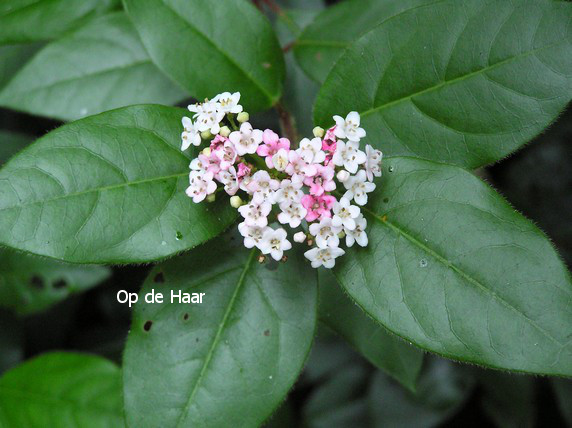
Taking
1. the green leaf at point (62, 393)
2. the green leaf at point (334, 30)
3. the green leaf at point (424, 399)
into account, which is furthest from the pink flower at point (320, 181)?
the green leaf at point (424, 399)

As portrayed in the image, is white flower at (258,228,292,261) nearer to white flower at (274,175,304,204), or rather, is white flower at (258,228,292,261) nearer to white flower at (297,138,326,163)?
white flower at (274,175,304,204)

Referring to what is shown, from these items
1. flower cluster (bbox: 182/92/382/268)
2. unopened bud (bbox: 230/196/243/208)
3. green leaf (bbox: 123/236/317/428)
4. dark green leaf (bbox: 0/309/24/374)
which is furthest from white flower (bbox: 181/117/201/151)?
dark green leaf (bbox: 0/309/24/374)

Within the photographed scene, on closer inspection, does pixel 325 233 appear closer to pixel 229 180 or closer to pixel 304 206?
pixel 304 206

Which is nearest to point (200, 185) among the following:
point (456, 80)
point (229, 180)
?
point (229, 180)

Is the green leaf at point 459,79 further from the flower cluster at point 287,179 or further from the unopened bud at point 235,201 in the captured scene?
the unopened bud at point 235,201

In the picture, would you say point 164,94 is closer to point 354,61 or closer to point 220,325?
point 354,61
